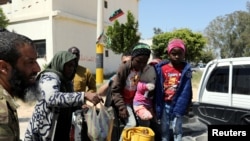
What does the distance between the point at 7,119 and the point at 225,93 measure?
3.10 m

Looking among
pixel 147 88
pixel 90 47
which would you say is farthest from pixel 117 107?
pixel 90 47

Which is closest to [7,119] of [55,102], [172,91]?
[55,102]

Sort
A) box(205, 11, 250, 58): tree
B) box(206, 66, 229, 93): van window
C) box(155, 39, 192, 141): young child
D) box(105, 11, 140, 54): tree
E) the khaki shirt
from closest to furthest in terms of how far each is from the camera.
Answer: the khaki shirt < box(155, 39, 192, 141): young child < box(206, 66, 229, 93): van window < box(105, 11, 140, 54): tree < box(205, 11, 250, 58): tree

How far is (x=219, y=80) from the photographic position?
4.18 metres

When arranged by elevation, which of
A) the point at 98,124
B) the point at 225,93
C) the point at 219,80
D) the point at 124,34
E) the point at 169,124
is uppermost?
the point at 124,34

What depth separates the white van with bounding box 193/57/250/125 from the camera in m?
3.36

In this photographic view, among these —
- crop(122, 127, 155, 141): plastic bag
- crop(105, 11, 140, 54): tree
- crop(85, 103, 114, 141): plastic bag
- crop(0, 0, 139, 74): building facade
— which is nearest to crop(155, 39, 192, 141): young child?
crop(122, 127, 155, 141): plastic bag

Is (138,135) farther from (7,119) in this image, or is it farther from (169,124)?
(7,119)

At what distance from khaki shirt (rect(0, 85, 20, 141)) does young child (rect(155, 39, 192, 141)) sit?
7.71 ft

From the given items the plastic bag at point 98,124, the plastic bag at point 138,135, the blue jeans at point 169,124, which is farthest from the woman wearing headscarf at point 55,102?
the blue jeans at point 169,124

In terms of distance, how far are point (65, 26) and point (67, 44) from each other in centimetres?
106

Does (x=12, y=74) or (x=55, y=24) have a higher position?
(x=55, y=24)

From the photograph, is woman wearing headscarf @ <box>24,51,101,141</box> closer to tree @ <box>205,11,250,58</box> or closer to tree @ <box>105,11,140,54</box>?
tree @ <box>105,11,140,54</box>

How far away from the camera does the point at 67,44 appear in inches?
848
